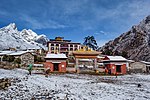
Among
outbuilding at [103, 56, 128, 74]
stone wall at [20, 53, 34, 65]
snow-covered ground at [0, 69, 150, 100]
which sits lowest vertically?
snow-covered ground at [0, 69, 150, 100]

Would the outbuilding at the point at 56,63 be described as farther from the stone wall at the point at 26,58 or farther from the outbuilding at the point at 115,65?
the stone wall at the point at 26,58

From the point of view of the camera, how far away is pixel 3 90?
13.3 metres

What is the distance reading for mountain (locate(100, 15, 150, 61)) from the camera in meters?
97.3

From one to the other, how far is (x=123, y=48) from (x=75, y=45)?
126 ft

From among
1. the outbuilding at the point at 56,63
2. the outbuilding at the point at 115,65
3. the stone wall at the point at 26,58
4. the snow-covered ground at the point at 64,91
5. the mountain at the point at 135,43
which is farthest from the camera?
the mountain at the point at 135,43

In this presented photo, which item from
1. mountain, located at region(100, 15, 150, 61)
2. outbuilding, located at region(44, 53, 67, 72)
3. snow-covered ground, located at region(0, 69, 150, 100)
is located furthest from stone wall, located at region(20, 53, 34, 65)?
mountain, located at region(100, 15, 150, 61)

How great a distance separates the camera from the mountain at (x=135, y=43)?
97.3 metres

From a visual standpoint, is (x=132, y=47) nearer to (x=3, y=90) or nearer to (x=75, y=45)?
(x=75, y=45)

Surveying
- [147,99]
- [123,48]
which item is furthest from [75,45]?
[147,99]

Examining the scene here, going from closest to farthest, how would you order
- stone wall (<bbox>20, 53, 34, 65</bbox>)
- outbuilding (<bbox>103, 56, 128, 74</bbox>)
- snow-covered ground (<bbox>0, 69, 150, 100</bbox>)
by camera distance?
snow-covered ground (<bbox>0, 69, 150, 100</bbox>) → outbuilding (<bbox>103, 56, 128, 74</bbox>) → stone wall (<bbox>20, 53, 34, 65</bbox>)

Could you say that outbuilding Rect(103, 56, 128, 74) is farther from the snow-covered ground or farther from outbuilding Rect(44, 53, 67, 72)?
the snow-covered ground

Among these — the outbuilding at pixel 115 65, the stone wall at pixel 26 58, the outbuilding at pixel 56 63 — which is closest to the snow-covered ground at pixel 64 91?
the outbuilding at pixel 56 63

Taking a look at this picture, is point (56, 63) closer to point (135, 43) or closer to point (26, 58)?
point (26, 58)

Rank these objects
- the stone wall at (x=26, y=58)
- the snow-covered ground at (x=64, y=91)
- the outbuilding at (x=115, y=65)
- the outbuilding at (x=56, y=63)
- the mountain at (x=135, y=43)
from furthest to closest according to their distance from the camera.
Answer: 1. the mountain at (x=135, y=43)
2. the stone wall at (x=26, y=58)
3. the outbuilding at (x=115, y=65)
4. the outbuilding at (x=56, y=63)
5. the snow-covered ground at (x=64, y=91)
